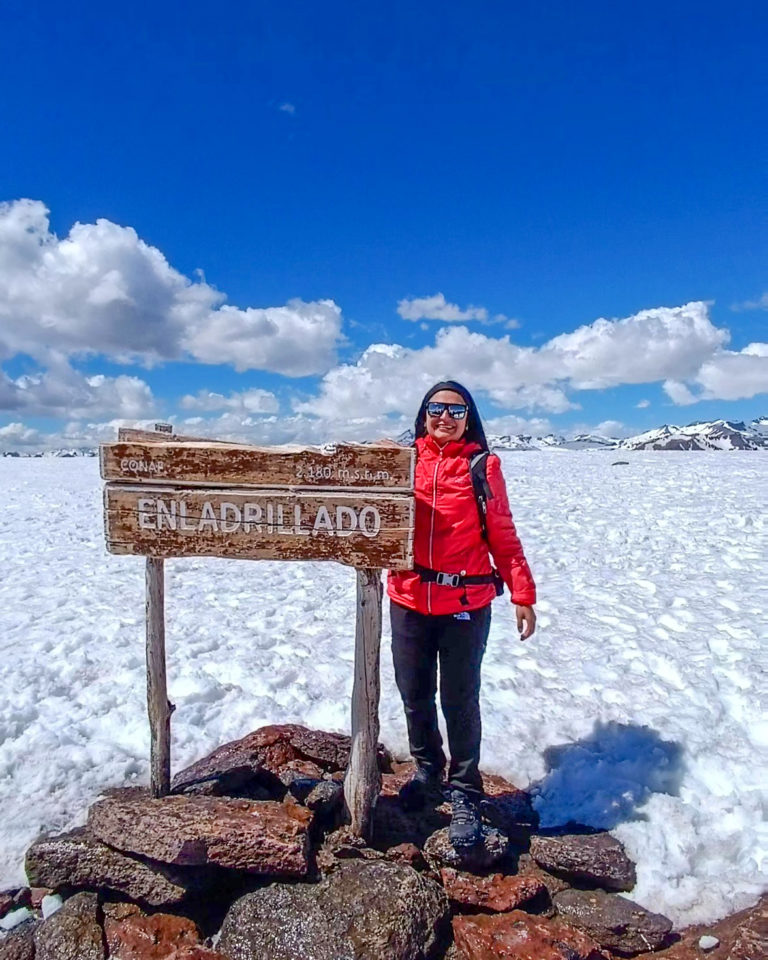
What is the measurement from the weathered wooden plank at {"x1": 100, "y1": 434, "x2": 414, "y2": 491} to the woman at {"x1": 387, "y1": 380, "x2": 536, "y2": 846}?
1.56 ft

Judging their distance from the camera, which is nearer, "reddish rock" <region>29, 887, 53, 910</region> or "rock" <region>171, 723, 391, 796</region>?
"reddish rock" <region>29, 887, 53, 910</region>

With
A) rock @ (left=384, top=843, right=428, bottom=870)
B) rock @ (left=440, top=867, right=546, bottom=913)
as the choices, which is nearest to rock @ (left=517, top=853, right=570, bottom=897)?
rock @ (left=440, top=867, right=546, bottom=913)

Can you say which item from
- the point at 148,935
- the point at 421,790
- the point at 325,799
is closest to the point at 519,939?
the point at 421,790

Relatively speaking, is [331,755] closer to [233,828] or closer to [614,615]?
[233,828]

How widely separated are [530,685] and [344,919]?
4218 mm

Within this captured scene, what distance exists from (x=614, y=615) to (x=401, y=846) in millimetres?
6610

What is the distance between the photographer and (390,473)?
14.6ft

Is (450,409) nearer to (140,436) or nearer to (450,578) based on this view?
(450,578)

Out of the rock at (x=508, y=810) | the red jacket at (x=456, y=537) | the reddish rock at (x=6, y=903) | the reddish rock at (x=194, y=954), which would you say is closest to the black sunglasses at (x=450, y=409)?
the red jacket at (x=456, y=537)

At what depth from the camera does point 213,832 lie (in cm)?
425

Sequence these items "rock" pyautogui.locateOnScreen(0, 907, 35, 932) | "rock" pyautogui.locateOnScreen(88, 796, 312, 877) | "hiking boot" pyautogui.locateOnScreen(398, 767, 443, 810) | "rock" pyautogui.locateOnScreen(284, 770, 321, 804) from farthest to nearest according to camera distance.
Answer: "hiking boot" pyautogui.locateOnScreen(398, 767, 443, 810) → "rock" pyautogui.locateOnScreen(284, 770, 321, 804) → "rock" pyautogui.locateOnScreen(0, 907, 35, 932) → "rock" pyautogui.locateOnScreen(88, 796, 312, 877)

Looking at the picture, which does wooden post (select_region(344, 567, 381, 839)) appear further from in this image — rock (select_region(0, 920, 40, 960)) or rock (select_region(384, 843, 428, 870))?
rock (select_region(0, 920, 40, 960))

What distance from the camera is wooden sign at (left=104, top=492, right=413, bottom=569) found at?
14.6 feet

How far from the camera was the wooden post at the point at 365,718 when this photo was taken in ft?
15.3
